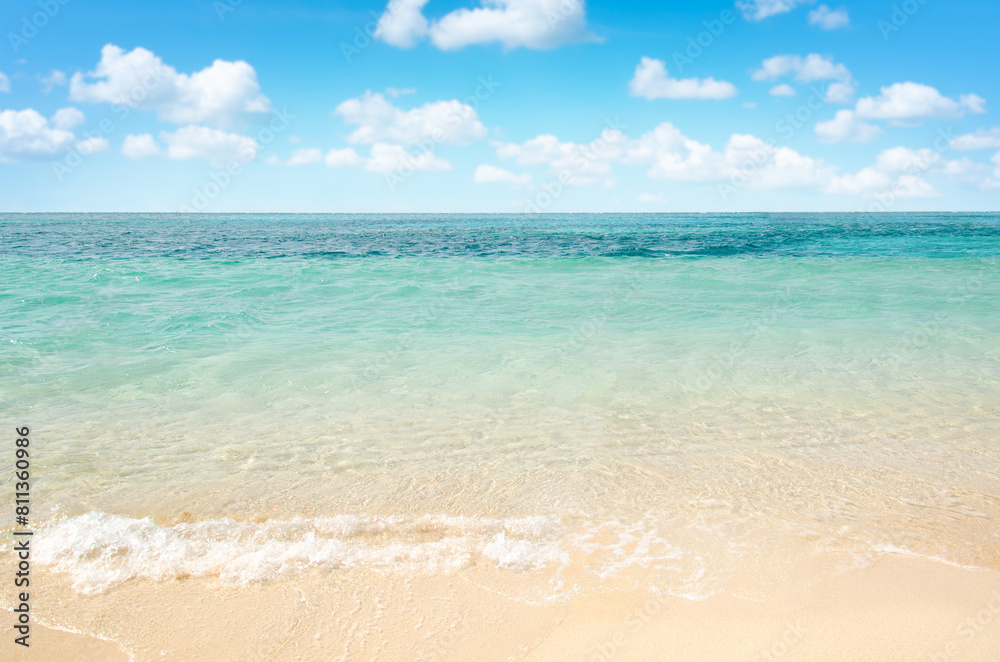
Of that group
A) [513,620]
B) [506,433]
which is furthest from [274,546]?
[506,433]

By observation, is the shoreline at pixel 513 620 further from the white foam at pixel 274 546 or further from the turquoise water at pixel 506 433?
the turquoise water at pixel 506 433

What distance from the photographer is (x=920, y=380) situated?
6.93 m

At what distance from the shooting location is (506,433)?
5391 millimetres

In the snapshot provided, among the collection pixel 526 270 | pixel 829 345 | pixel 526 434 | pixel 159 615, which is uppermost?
pixel 526 270

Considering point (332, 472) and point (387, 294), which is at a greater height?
point (387, 294)

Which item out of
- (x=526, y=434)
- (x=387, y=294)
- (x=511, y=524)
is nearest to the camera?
(x=511, y=524)

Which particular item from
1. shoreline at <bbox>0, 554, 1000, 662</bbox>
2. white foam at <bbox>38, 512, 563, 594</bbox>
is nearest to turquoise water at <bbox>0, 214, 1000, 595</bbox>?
white foam at <bbox>38, 512, 563, 594</bbox>

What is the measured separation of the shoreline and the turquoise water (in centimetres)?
22

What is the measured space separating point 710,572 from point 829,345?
7115mm

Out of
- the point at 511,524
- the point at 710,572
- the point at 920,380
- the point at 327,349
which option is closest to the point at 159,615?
the point at 511,524

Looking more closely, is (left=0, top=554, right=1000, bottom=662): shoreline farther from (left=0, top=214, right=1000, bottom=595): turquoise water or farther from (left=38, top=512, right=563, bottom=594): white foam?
(left=0, top=214, right=1000, bottom=595): turquoise water

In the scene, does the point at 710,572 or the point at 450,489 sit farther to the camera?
the point at 450,489

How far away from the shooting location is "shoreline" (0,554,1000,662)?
8.72 feet

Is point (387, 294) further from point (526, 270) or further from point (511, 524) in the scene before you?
point (511, 524)
